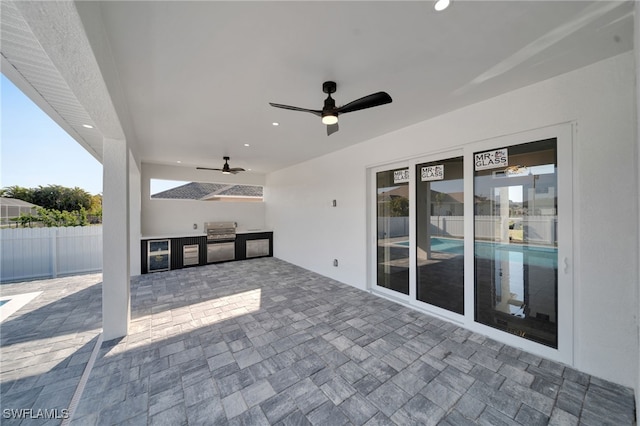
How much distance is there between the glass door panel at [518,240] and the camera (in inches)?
94.6

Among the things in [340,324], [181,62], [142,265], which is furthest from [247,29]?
[142,265]

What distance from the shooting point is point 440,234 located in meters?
3.36

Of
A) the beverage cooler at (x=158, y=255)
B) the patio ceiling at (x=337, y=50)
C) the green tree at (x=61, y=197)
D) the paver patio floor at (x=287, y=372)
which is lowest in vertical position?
the paver patio floor at (x=287, y=372)

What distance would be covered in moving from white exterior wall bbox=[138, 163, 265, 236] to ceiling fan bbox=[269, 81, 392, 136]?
223 inches

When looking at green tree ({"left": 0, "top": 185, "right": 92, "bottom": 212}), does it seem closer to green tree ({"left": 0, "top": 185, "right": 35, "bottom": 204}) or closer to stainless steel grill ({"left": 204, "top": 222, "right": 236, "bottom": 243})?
green tree ({"left": 0, "top": 185, "right": 35, "bottom": 204})

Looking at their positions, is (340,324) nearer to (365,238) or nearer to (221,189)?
(365,238)

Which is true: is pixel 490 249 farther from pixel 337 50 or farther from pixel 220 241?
pixel 220 241

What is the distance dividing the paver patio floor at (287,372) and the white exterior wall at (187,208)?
121 inches

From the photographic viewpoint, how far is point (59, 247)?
521 centimetres

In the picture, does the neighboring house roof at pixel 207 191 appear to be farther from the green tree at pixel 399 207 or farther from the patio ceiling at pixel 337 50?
the green tree at pixel 399 207

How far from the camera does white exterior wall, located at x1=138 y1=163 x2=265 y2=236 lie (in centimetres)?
625

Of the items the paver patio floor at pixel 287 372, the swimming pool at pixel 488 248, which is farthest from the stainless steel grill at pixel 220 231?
the swimming pool at pixel 488 248

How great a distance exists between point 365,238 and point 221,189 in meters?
5.70

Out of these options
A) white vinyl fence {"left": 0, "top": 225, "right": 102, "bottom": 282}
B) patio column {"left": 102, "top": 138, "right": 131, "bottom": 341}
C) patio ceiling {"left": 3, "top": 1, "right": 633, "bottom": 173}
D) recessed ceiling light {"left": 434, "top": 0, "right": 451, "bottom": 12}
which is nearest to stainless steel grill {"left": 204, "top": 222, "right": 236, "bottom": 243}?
white vinyl fence {"left": 0, "top": 225, "right": 102, "bottom": 282}
